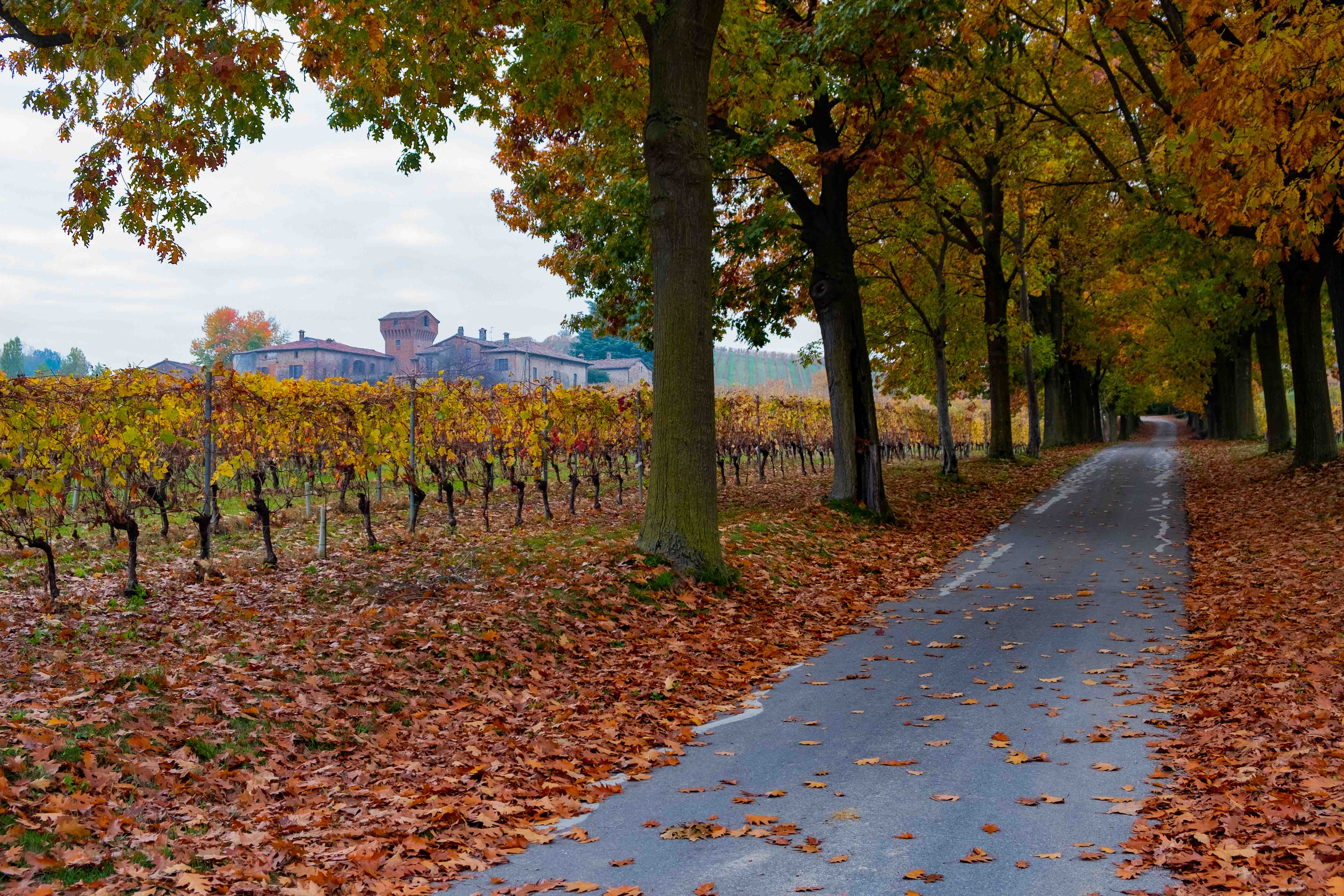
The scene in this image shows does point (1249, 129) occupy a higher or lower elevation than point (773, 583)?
higher

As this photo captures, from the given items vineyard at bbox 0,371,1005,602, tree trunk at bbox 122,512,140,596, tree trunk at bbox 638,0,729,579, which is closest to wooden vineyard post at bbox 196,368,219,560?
vineyard at bbox 0,371,1005,602

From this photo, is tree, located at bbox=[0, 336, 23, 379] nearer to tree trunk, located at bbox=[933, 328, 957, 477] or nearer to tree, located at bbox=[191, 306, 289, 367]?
tree, located at bbox=[191, 306, 289, 367]

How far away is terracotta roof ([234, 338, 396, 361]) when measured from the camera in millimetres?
90938

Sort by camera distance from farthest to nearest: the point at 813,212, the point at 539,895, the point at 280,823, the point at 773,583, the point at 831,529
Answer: the point at 813,212
the point at 831,529
the point at 773,583
the point at 280,823
the point at 539,895

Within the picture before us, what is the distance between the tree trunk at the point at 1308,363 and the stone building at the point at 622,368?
7690 centimetres

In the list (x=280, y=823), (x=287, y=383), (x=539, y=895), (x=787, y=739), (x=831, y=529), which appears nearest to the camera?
(x=539, y=895)

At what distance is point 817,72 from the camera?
1329cm

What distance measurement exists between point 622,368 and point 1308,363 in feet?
271

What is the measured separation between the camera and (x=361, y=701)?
6.17 metres

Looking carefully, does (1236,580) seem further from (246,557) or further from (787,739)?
(246,557)

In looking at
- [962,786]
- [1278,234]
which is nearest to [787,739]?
A: [962,786]

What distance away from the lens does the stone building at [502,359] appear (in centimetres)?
9038

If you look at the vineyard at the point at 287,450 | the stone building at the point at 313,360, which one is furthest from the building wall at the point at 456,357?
the vineyard at the point at 287,450

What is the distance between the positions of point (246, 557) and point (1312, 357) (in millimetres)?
18660
